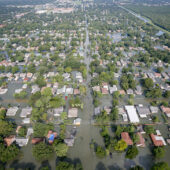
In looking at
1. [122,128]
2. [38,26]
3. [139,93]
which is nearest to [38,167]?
[122,128]

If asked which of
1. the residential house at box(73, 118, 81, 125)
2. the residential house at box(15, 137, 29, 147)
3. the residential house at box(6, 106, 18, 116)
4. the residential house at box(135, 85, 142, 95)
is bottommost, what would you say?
the residential house at box(15, 137, 29, 147)

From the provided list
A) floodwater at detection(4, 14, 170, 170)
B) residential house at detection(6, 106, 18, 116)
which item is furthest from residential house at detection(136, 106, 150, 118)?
residential house at detection(6, 106, 18, 116)

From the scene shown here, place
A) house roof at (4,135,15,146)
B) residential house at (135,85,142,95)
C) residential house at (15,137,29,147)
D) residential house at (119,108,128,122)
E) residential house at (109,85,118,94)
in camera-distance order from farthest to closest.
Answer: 1. residential house at (109,85,118,94)
2. residential house at (135,85,142,95)
3. residential house at (119,108,128,122)
4. residential house at (15,137,29,147)
5. house roof at (4,135,15,146)

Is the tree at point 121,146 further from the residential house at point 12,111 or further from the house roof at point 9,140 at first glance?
the residential house at point 12,111

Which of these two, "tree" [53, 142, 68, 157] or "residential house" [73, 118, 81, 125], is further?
"residential house" [73, 118, 81, 125]

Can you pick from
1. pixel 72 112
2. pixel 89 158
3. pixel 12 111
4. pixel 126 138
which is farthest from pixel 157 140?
pixel 12 111

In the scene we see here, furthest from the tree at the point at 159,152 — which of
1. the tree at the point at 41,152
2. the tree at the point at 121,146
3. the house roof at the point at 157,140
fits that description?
the tree at the point at 41,152

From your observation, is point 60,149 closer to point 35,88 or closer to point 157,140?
point 157,140

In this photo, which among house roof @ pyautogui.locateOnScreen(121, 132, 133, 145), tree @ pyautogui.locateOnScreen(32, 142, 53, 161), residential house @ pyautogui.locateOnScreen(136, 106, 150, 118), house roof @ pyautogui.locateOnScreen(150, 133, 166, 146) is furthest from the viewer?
residential house @ pyautogui.locateOnScreen(136, 106, 150, 118)

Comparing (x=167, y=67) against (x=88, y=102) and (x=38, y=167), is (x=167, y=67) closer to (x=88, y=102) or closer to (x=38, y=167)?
(x=88, y=102)

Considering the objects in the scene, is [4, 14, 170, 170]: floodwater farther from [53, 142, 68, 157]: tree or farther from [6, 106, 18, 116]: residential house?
[6, 106, 18, 116]: residential house

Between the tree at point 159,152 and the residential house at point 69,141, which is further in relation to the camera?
the residential house at point 69,141
